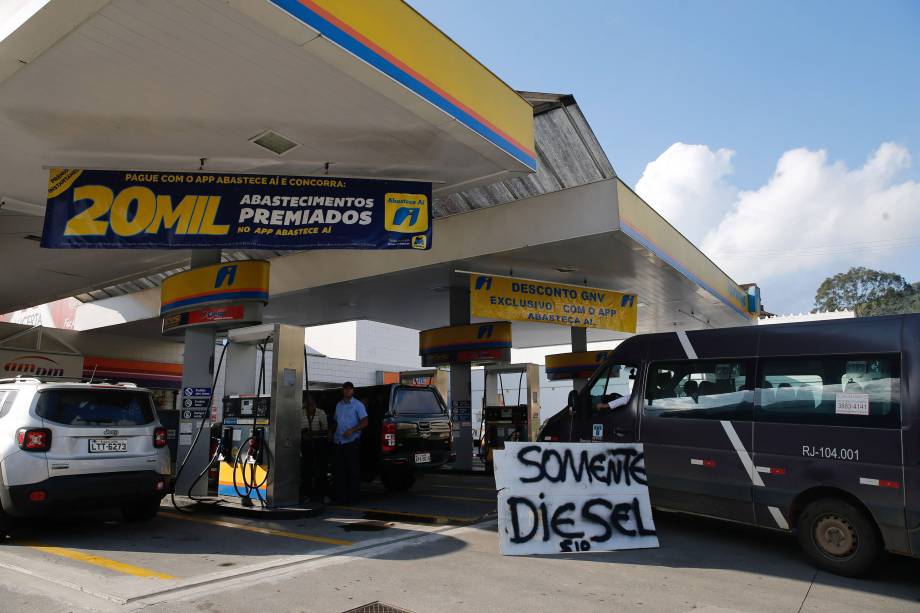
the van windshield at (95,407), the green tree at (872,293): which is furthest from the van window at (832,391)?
the green tree at (872,293)

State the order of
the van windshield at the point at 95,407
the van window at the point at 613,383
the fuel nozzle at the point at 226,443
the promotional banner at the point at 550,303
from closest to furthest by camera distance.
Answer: the van windshield at the point at 95,407, the van window at the point at 613,383, the fuel nozzle at the point at 226,443, the promotional banner at the point at 550,303

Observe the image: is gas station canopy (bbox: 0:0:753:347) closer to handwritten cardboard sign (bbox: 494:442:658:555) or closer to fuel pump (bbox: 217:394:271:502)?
fuel pump (bbox: 217:394:271:502)

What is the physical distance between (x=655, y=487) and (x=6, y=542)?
7.24 meters

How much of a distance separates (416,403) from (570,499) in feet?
17.4

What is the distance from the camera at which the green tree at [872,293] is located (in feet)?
172

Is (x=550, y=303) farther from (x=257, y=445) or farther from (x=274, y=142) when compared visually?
(x=274, y=142)

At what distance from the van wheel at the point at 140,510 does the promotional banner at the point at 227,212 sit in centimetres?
333

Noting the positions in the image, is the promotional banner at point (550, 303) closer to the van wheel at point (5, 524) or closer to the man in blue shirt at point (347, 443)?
the man in blue shirt at point (347, 443)

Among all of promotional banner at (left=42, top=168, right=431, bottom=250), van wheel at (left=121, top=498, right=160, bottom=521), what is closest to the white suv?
van wheel at (left=121, top=498, right=160, bottom=521)

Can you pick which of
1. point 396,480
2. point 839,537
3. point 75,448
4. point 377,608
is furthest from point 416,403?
point 839,537

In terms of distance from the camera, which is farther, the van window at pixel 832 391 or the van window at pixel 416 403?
the van window at pixel 416 403

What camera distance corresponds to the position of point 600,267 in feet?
45.7

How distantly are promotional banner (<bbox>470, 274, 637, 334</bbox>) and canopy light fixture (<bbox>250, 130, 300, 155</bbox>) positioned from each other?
538cm

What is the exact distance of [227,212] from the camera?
29.0 ft
